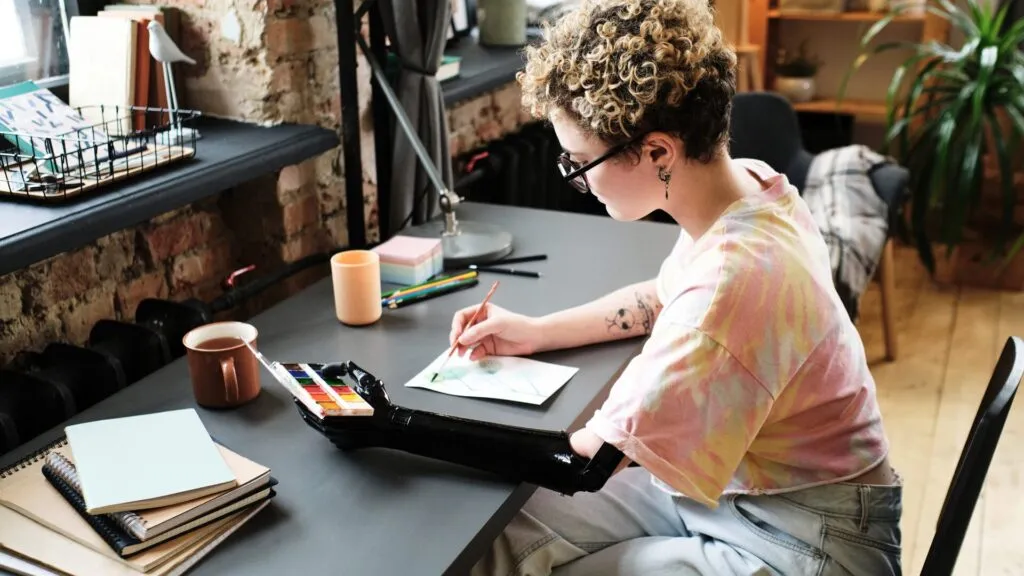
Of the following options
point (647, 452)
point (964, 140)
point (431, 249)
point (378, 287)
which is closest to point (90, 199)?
point (378, 287)

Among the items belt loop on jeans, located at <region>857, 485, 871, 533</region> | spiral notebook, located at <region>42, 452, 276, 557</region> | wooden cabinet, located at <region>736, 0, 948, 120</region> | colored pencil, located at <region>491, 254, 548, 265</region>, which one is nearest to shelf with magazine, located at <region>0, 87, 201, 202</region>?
spiral notebook, located at <region>42, 452, 276, 557</region>

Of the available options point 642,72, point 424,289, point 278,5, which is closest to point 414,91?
point 278,5

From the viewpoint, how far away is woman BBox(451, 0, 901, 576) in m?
1.06

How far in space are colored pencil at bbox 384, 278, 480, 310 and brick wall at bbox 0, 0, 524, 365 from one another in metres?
0.39

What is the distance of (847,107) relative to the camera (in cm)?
385

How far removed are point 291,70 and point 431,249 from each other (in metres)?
0.46

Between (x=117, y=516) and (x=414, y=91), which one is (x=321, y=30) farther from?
(x=117, y=516)

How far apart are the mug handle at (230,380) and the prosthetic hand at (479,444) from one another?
0.42 feet

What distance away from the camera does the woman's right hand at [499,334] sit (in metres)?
1.40

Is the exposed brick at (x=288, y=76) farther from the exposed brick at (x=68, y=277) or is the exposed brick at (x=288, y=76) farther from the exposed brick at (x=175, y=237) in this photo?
the exposed brick at (x=68, y=277)

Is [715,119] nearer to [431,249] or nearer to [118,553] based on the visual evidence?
[431,249]

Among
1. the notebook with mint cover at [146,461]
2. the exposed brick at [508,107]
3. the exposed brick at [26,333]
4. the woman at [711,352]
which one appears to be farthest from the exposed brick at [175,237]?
the exposed brick at [508,107]

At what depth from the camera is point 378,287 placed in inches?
60.2

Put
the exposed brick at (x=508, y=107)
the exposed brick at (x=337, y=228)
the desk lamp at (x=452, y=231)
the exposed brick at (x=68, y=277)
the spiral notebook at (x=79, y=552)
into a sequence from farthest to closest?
the exposed brick at (x=508, y=107) → the exposed brick at (x=337, y=228) → the desk lamp at (x=452, y=231) → the exposed brick at (x=68, y=277) → the spiral notebook at (x=79, y=552)
